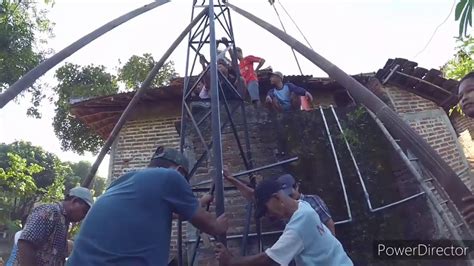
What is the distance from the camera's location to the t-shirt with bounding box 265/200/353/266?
7.24ft

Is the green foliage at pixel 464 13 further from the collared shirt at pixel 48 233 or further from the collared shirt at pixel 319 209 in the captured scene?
the collared shirt at pixel 48 233

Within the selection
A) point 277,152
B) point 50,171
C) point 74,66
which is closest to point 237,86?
point 277,152

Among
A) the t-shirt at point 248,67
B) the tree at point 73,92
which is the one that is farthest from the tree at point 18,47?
the t-shirt at point 248,67

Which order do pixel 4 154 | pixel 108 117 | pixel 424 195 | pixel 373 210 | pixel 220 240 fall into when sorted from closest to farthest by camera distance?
pixel 220 240
pixel 373 210
pixel 424 195
pixel 108 117
pixel 4 154

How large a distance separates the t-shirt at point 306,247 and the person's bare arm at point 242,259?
6 cm

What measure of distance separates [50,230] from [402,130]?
8.46ft

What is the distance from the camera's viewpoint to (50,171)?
76.5ft

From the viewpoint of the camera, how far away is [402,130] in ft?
8.05

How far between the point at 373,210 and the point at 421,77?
125 inches

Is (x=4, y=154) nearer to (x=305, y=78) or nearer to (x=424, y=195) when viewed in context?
(x=305, y=78)

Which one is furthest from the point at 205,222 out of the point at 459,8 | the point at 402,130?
the point at 459,8

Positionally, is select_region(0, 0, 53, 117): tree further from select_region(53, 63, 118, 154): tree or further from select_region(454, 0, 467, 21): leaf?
select_region(454, 0, 467, 21): leaf

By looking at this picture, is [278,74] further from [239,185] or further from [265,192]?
[265,192]

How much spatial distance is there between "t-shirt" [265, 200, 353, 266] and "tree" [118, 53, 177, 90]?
11.5 m
